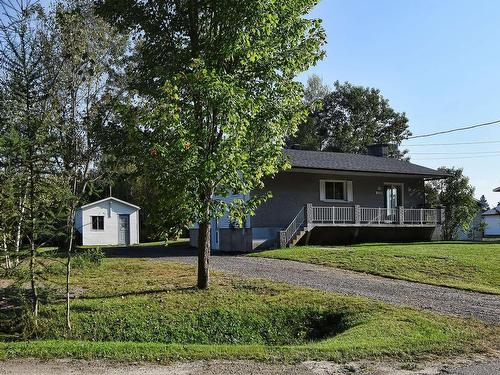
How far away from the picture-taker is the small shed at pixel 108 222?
122 feet

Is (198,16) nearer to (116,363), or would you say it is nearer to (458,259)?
(116,363)

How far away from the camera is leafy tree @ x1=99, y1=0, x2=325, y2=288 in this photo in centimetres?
997

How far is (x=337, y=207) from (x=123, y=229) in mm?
19454

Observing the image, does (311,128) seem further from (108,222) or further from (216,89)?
Answer: (216,89)

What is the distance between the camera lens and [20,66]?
9047 millimetres

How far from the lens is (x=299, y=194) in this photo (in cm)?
2533

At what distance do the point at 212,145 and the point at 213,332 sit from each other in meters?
3.70

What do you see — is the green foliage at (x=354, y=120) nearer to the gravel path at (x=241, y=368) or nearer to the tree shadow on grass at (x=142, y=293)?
the tree shadow on grass at (x=142, y=293)

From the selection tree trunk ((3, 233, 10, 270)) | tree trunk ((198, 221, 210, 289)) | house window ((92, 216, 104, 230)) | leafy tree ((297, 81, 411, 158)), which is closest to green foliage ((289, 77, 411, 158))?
leafy tree ((297, 81, 411, 158))

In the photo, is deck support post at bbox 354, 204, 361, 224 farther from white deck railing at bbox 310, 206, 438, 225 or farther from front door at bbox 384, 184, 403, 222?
front door at bbox 384, 184, 403, 222

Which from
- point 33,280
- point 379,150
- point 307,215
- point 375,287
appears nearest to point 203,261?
point 33,280

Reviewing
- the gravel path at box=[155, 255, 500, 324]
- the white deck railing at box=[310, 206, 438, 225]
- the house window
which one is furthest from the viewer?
the house window

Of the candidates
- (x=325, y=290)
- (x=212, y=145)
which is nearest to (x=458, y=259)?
(x=325, y=290)

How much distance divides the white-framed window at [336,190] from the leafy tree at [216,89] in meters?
14.8
